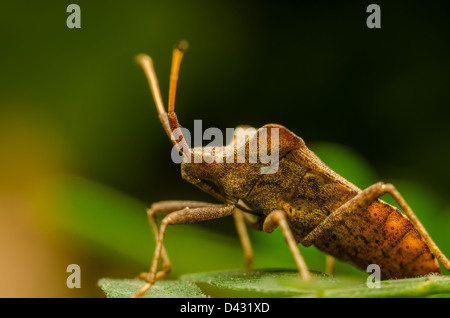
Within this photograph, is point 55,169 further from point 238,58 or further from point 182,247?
point 238,58

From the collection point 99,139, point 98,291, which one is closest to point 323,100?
point 99,139

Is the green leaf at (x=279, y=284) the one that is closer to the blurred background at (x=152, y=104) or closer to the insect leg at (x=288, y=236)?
the insect leg at (x=288, y=236)

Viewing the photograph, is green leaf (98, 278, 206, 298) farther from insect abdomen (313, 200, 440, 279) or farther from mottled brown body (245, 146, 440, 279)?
insect abdomen (313, 200, 440, 279)

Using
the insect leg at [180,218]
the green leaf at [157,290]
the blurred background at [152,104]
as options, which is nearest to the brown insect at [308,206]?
the insect leg at [180,218]

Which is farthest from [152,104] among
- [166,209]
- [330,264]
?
[330,264]

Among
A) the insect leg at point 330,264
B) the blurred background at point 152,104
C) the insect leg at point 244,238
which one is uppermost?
the blurred background at point 152,104

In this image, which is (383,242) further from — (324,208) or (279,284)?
(279,284)
